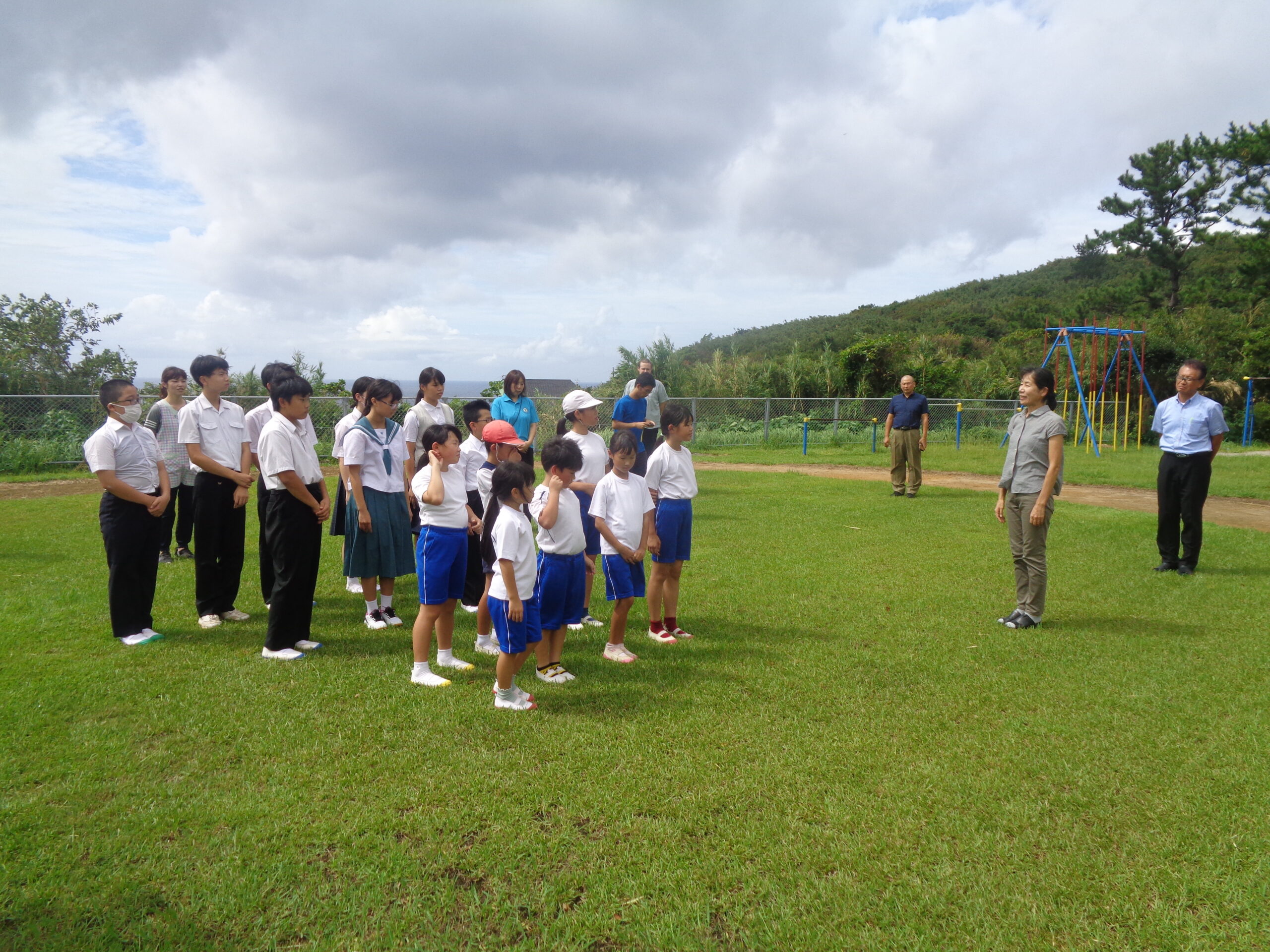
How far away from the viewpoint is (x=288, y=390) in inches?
203

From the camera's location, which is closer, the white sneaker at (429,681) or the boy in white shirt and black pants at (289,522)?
the white sneaker at (429,681)

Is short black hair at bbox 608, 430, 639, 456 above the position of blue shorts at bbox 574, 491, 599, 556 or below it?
above

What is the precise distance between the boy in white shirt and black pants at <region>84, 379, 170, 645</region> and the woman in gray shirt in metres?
6.06

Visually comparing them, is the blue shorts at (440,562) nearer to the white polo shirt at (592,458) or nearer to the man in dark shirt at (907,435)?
the white polo shirt at (592,458)

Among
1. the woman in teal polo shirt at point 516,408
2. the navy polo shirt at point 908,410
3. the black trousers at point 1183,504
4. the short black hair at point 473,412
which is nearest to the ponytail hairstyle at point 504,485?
the short black hair at point 473,412

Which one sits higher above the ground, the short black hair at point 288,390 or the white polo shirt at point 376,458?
the short black hair at point 288,390

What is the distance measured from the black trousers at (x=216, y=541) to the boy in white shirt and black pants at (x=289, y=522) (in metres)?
0.82

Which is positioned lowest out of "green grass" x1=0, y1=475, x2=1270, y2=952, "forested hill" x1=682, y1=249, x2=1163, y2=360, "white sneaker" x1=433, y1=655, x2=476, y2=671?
"green grass" x1=0, y1=475, x2=1270, y2=952

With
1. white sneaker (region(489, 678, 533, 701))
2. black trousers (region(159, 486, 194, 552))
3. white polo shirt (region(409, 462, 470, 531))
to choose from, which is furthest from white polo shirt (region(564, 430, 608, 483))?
black trousers (region(159, 486, 194, 552))

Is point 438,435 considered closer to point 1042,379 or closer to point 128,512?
point 128,512

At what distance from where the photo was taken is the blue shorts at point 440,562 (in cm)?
462

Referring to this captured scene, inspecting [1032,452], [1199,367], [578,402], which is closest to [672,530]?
[578,402]

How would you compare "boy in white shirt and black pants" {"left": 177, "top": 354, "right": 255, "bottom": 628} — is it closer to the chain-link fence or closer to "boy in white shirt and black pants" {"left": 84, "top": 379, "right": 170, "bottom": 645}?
"boy in white shirt and black pants" {"left": 84, "top": 379, "right": 170, "bottom": 645}

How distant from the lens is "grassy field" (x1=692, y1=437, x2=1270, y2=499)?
14.3 meters
